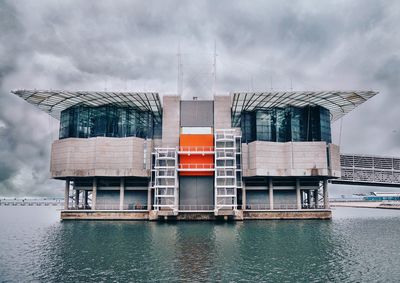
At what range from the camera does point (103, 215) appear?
262 feet

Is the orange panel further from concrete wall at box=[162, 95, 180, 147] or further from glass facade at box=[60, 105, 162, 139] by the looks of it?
glass facade at box=[60, 105, 162, 139]

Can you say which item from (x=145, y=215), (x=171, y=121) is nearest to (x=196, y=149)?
(x=171, y=121)

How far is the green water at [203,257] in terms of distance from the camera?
2980cm

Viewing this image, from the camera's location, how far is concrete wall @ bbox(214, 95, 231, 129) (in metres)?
83.3

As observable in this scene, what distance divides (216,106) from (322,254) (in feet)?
167

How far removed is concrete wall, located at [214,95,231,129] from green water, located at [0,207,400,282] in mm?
33451

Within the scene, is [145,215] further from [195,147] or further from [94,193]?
[195,147]

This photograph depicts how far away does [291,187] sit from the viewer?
8638 cm

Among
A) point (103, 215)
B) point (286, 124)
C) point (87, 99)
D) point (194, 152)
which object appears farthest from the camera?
point (286, 124)

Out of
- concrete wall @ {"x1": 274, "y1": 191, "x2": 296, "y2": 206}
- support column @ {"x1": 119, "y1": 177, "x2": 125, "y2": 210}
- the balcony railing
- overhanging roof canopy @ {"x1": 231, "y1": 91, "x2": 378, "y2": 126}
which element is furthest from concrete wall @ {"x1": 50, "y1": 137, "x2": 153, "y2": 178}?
concrete wall @ {"x1": 274, "y1": 191, "x2": 296, "y2": 206}

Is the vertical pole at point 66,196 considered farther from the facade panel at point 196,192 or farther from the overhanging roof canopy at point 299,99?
the overhanging roof canopy at point 299,99

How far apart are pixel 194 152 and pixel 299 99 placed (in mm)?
28853

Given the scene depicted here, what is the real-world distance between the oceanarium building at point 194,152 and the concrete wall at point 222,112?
0.81 feet

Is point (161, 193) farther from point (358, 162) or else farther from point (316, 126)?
point (358, 162)
